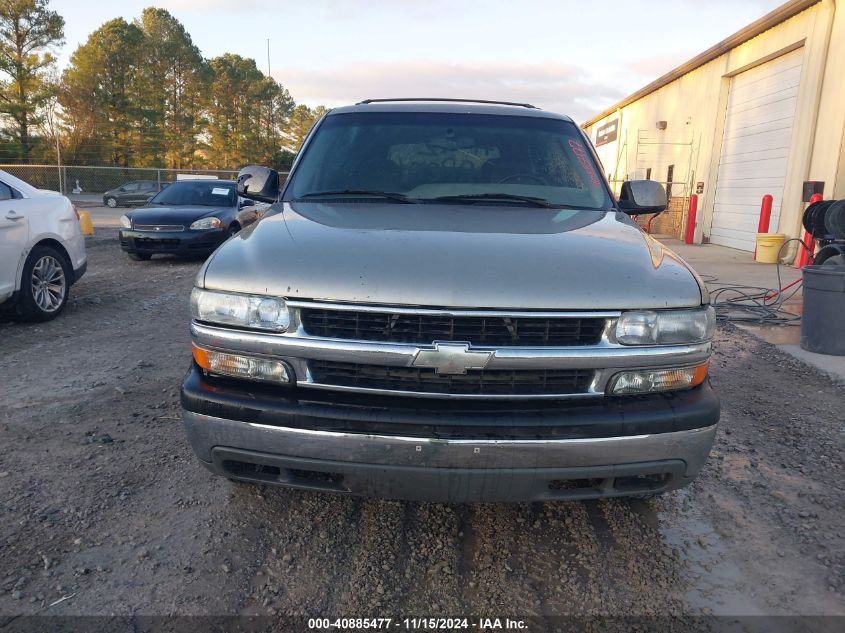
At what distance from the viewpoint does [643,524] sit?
284cm

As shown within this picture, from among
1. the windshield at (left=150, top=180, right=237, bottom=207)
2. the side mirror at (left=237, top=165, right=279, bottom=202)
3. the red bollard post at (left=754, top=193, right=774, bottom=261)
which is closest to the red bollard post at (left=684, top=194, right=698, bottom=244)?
the red bollard post at (left=754, top=193, right=774, bottom=261)

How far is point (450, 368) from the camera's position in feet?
7.13

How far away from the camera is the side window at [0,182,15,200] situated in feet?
19.6

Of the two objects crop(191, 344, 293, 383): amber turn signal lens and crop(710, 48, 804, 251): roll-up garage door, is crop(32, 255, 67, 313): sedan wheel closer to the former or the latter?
crop(191, 344, 293, 383): amber turn signal lens

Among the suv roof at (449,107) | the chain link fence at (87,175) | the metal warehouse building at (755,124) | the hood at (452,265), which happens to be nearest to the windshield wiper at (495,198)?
the hood at (452,265)

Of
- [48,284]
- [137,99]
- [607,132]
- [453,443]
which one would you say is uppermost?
[137,99]

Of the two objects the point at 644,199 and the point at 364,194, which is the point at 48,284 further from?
the point at 644,199

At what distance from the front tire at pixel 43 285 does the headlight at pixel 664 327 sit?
5956 mm

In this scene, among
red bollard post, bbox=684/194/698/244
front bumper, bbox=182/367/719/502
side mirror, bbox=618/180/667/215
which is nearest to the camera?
front bumper, bbox=182/367/719/502

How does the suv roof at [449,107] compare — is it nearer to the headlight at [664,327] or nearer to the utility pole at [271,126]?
the headlight at [664,327]

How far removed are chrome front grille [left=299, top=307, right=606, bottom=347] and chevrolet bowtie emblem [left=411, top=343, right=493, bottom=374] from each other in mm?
42

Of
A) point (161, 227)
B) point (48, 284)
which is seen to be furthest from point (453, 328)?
point (161, 227)

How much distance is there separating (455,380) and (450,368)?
80 mm

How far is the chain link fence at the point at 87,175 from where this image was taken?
1277 inches
